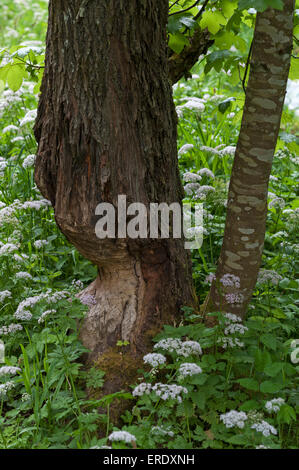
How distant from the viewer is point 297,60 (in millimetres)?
2791

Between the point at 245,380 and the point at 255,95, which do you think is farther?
the point at 255,95

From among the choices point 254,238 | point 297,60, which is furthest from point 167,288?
point 297,60

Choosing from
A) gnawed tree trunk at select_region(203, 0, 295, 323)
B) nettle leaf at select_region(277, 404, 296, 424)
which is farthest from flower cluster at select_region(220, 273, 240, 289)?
nettle leaf at select_region(277, 404, 296, 424)

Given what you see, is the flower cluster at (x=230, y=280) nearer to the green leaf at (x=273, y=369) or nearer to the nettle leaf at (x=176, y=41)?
the green leaf at (x=273, y=369)

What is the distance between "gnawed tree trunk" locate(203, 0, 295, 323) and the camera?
2.22m

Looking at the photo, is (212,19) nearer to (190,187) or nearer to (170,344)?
(190,187)

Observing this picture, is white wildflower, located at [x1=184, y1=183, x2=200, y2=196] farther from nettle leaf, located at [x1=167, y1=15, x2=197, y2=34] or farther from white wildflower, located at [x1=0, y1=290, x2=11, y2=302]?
white wildflower, located at [x1=0, y1=290, x2=11, y2=302]

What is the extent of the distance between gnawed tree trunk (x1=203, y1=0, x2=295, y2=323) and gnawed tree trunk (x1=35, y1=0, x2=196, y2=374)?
0.28 metres

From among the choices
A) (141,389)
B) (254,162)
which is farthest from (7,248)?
(254,162)

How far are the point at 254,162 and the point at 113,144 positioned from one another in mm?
655

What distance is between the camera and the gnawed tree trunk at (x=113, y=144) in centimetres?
224

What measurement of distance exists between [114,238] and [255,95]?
2.99 ft
